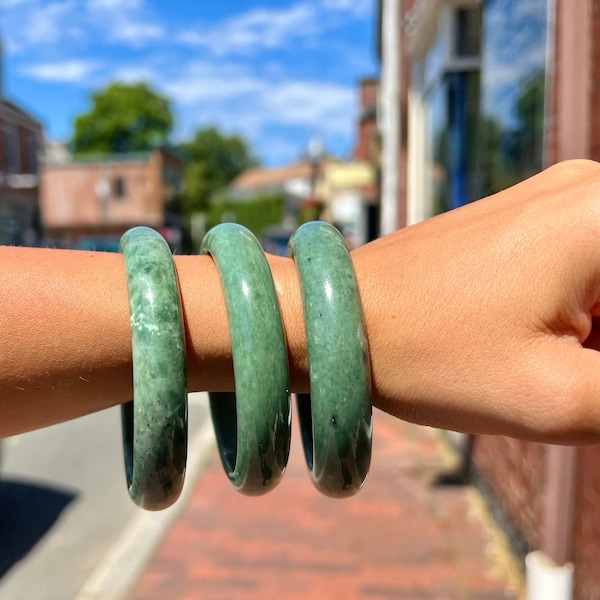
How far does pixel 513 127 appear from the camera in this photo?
4.10 meters

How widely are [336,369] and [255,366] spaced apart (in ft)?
0.45

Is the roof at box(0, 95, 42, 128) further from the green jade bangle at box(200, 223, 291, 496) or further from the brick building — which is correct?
the green jade bangle at box(200, 223, 291, 496)

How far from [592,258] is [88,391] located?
35.6 inches

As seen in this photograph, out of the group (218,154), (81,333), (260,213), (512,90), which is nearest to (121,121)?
(260,213)

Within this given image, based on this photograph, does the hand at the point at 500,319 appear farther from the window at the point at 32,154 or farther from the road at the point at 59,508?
the window at the point at 32,154

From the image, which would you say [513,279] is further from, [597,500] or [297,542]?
[297,542]

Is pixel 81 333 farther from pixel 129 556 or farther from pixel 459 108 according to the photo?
pixel 459 108

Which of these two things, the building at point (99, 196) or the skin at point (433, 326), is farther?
the building at point (99, 196)

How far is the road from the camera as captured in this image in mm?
3715

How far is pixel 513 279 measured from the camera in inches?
45.2

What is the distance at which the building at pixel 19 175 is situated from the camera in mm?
28719

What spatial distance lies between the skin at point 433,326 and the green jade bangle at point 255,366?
0.09 m

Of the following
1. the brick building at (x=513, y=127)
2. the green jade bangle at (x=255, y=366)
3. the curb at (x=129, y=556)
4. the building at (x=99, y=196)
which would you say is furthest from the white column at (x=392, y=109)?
the building at (x=99, y=196)

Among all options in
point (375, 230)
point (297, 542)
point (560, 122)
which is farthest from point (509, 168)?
point (375, 230)
